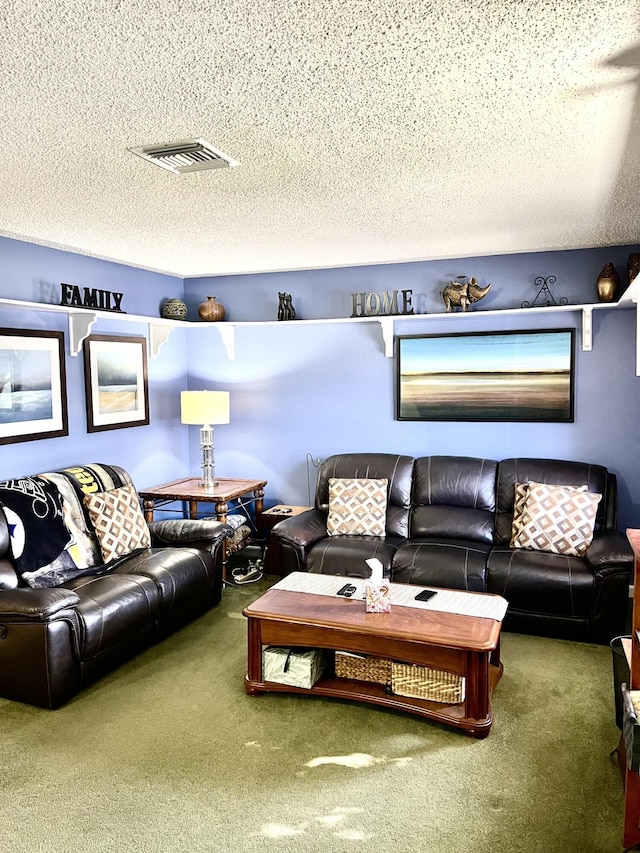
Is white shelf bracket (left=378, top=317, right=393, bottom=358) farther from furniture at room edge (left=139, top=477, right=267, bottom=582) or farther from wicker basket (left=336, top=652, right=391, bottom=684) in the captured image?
wicker basket (left=336, top=652, right=391, bottom=684)

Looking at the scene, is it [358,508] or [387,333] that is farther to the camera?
[387,333]

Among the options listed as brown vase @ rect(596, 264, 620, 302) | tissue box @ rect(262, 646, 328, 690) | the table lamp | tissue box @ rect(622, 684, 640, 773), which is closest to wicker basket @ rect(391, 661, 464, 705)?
tissue box @ rect(262, 646, 328, 690)

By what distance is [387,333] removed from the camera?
16.0 ft

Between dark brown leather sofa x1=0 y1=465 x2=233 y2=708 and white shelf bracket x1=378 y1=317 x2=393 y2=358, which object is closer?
dark brown leather sofa x1=0 y1=465 x2=233 y2=708

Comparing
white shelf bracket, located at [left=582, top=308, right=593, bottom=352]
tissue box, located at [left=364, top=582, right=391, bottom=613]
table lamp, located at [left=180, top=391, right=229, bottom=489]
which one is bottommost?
tissue box, located at [left=364, top=582, right=391, bottom=613]

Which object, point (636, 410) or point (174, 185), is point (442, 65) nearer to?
point (174, 185)

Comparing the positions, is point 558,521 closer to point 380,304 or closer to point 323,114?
point 380,304

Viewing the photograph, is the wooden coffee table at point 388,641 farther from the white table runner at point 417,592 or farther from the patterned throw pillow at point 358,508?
the patterned throw pillow at point 358,508

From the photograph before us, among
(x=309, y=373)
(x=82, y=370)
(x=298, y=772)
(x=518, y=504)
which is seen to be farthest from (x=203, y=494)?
(x=298, y=772)

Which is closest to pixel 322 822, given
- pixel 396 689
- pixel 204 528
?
pixel 396 689

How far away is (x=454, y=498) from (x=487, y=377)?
3.05 feet

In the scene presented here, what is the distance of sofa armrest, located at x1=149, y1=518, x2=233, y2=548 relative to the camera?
420cm

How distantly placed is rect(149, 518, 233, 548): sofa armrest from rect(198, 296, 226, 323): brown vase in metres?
1.86

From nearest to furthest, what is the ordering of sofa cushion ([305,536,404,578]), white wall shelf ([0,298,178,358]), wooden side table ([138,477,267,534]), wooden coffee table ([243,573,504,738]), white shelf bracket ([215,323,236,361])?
wooden coffee table ([243,573,504,738]) → white wall shelf ([0,298,178,358]) → sofa cushion ([305,536,404,578]) → wooden side table ([138,477,267,534]) → white shelf bracket ([215,323,236,361])
